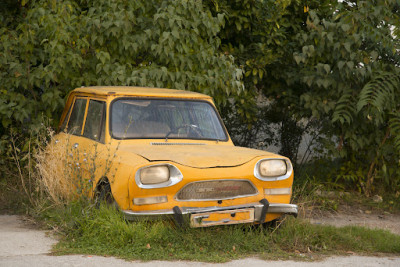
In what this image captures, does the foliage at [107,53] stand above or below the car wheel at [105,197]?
above

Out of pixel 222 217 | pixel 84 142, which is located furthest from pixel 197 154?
pixel 84 142

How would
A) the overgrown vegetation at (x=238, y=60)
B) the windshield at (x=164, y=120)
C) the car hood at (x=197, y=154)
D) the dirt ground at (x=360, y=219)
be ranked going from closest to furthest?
the car hood at (x=197, y=154)
the windshield at (x=164, y=120)
the dirt ground at (x=360, y=219)
the overgrown vegetation at (x=238, y=60)

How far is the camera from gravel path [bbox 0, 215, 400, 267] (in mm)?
5445

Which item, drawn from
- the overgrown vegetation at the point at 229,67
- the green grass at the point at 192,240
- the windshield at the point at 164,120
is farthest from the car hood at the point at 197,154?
the overgrown vegetation at the point at 229,67

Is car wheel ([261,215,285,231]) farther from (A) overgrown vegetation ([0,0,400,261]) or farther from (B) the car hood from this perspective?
(A) overgrown vegetation ([0,0,400,261])

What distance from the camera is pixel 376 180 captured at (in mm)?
10961

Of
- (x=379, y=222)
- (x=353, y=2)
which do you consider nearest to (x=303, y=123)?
(x=353, y=2)

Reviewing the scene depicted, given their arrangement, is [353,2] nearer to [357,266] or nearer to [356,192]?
[356,192]

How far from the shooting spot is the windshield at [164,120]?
7004mm

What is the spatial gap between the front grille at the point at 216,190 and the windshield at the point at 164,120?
1212 millimetres

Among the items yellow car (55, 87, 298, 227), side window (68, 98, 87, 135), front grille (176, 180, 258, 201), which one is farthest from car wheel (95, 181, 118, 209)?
side window (68, 98, 87, 135)

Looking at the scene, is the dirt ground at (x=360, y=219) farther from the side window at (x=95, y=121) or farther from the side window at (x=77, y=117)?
the side window at (x=77, y=117)

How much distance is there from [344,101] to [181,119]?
3.61 meters

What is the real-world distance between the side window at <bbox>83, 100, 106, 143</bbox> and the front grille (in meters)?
1.45
